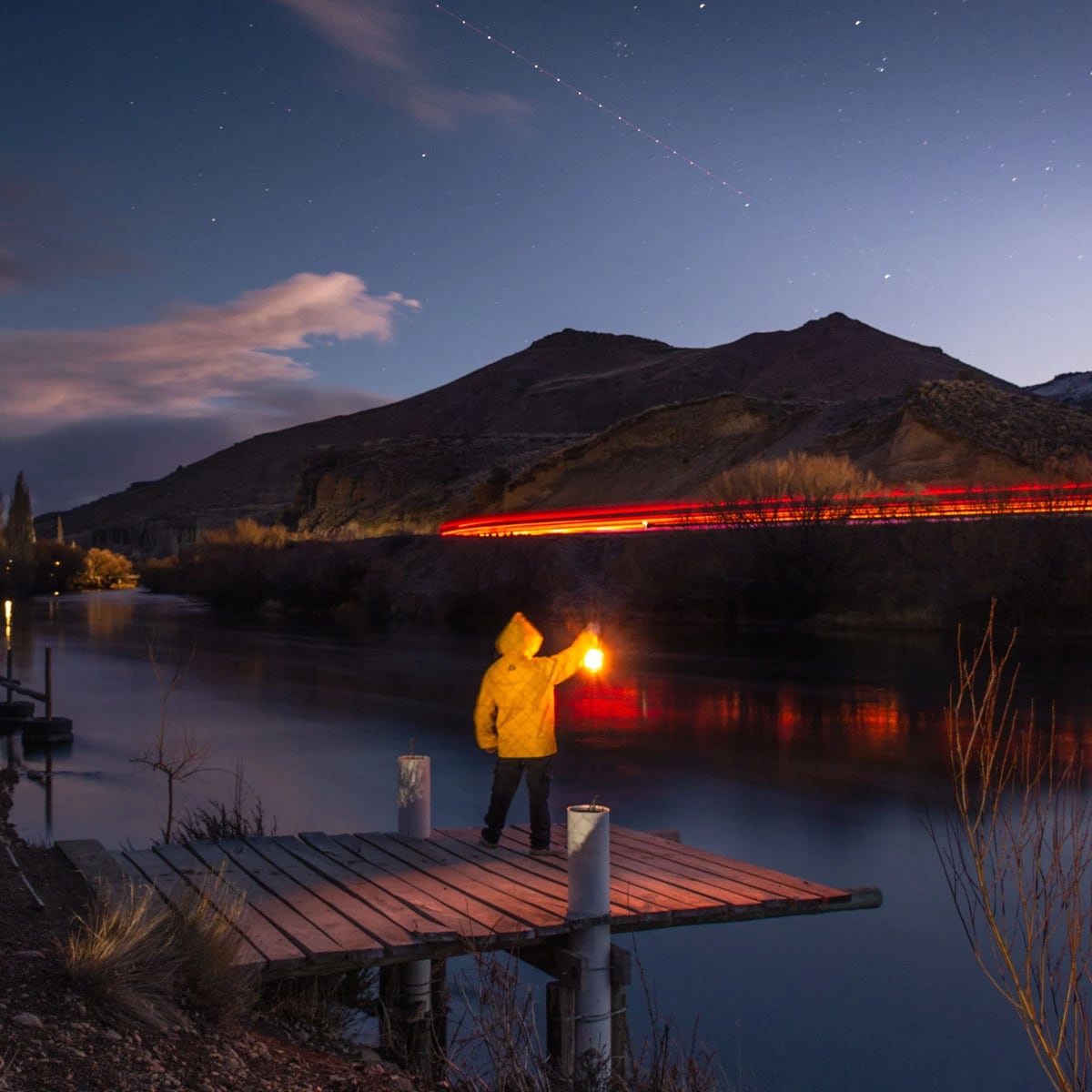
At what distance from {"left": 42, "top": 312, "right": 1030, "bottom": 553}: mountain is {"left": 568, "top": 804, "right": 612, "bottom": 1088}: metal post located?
59345 mm

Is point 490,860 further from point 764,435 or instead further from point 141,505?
point 141,505

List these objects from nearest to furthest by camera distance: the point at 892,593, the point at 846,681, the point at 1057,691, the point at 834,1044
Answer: the point at 834,1044 → the point at 1057,691 → the point at 846,681 → the point at 892,593

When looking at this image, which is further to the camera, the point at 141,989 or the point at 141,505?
the point at 141,505

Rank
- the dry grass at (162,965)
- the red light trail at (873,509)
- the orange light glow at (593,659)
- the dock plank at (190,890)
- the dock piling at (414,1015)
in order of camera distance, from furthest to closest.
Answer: the red light trail at (873,509), the orange light glow at (593,659), the dock piling at (414,1015), the dock plank at (190,890), the dry grass at (162,965)

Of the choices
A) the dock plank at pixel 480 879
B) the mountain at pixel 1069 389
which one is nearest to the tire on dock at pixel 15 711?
the dock plank at pixel 480 879

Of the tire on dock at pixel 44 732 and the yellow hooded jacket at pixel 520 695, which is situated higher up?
the yellow hooded jacket at pixel 520 695

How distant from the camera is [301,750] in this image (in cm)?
1972

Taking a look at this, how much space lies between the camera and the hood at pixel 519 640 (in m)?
8.28

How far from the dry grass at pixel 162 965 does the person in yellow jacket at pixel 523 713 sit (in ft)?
8.03

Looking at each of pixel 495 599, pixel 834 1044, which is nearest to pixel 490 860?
pixel 834 1044

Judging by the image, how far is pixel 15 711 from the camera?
20.8 meters

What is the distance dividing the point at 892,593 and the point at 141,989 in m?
36.8

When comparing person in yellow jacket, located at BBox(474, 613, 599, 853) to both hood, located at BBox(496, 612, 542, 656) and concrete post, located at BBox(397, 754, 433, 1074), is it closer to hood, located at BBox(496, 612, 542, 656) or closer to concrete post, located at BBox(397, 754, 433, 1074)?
hood, located at BBox(496, 612, 542, 656)

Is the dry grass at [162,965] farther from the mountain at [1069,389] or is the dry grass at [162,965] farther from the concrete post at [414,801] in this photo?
the mountain at [1069,389]
